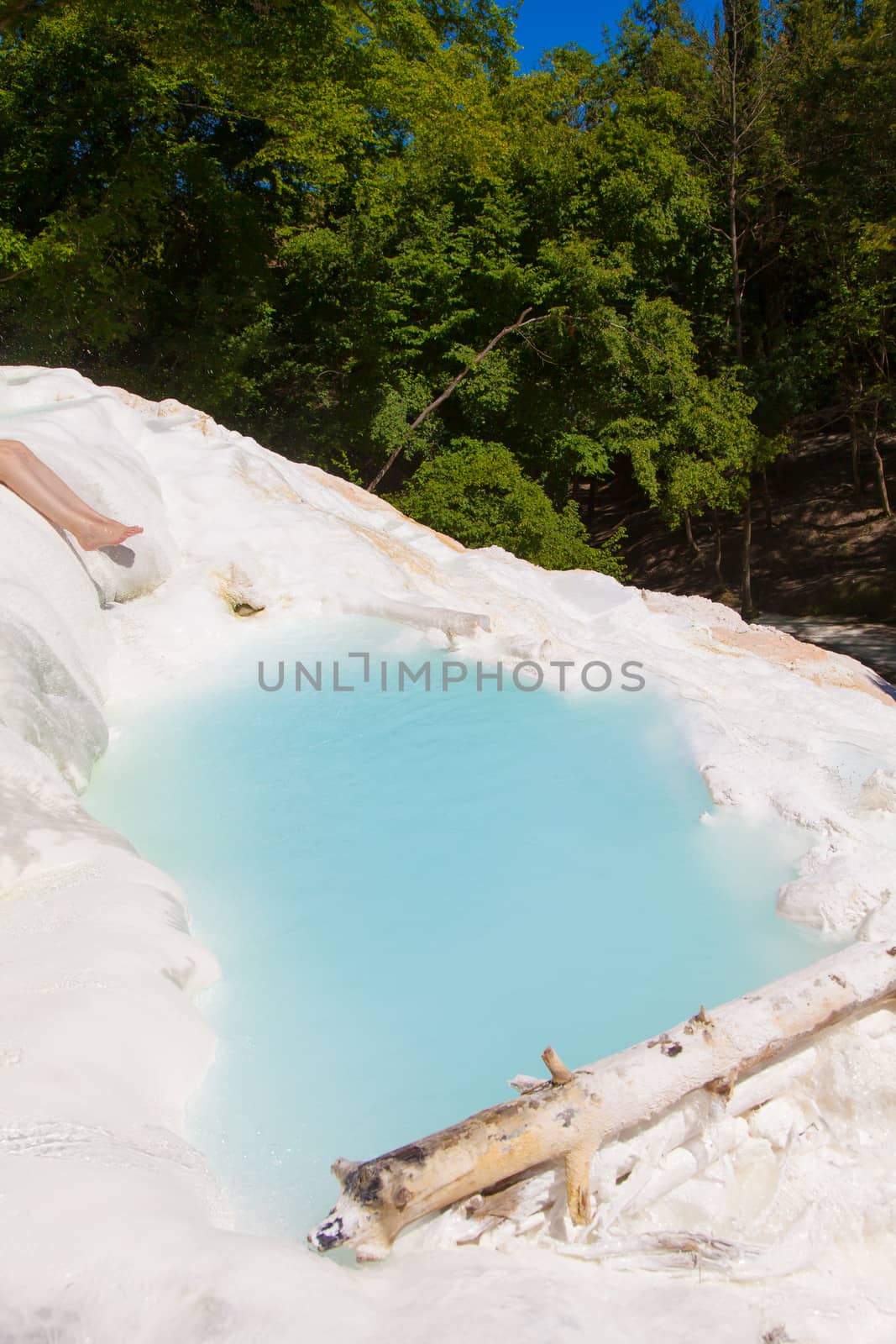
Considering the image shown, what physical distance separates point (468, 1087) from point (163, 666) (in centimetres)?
391

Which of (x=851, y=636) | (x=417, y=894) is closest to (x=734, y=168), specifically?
(x=851, y=636)

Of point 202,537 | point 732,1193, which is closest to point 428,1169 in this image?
point 732,1193

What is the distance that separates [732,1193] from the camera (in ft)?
8.41

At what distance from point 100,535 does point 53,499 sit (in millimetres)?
345

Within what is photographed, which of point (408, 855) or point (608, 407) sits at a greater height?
point (608, 407)

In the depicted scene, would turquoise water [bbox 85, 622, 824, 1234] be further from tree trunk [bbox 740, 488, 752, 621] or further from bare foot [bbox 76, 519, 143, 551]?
tree trunk [bbox 740, 488, 752, 621]

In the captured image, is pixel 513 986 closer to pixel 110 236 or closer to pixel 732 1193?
pixel 732 1193

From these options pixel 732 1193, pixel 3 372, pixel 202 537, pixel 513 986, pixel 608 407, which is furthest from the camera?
pixel 608 407

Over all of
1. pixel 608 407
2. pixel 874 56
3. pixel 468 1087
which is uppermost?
pixel 874 56

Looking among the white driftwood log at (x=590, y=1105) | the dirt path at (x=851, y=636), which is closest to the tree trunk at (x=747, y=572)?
the dirt path at (x=851, y=636)

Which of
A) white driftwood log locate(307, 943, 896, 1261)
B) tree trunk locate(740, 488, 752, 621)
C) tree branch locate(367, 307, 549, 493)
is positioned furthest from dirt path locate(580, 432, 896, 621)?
white driftwood log locate(307, 943, 896, 1261)

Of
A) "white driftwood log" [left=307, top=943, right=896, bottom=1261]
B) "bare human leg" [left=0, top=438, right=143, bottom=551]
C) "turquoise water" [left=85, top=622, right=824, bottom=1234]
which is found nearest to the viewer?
"white driftwood log" [left=307, top=943, right=896, bottom=1261]

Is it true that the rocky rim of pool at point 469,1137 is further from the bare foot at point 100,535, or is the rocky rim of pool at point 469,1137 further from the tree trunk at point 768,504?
the tree trunk at point 768,504

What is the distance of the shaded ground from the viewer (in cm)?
1742
